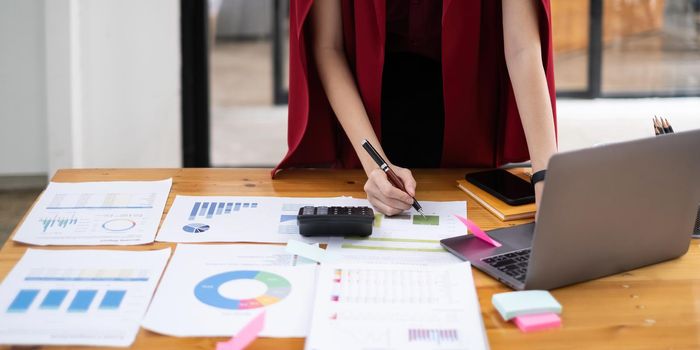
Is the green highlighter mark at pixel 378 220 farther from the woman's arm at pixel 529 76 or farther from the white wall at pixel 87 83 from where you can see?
the white wall at pixel 87 83

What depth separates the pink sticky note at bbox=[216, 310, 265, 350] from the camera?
0.94 metres

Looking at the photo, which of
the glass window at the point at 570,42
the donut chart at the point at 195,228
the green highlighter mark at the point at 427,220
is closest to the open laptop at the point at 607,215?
the green highlighter mark at the point at 427,220

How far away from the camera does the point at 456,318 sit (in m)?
1.01

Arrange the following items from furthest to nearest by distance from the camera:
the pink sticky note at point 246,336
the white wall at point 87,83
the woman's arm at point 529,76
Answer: the white wall at point 87,83, the woman's arm at point 529,76, the pink sticky note at point 246,336

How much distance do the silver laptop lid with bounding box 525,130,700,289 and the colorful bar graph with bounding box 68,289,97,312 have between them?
0.54m

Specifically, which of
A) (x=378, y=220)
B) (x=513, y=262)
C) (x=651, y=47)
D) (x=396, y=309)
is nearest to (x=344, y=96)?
(x=378, y=220)

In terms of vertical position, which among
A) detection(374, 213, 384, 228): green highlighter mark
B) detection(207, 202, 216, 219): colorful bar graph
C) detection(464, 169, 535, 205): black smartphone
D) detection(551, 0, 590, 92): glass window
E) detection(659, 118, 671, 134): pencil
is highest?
detection(551, 0, 590, 92): glass window

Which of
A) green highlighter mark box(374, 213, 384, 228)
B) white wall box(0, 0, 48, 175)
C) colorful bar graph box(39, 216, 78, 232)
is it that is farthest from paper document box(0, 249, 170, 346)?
white wall box(0, 0, 48, 175)

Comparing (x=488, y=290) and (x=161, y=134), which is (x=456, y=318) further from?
(x=161, y=134)

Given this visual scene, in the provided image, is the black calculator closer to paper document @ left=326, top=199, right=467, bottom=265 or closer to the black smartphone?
paper document @ left=326, top=199, right=467, bottom=265

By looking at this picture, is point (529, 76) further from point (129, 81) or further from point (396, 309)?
point (129, 81)

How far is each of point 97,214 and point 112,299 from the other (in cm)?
35

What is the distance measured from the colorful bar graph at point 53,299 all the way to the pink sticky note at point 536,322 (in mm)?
552

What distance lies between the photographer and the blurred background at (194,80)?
3.05 m
